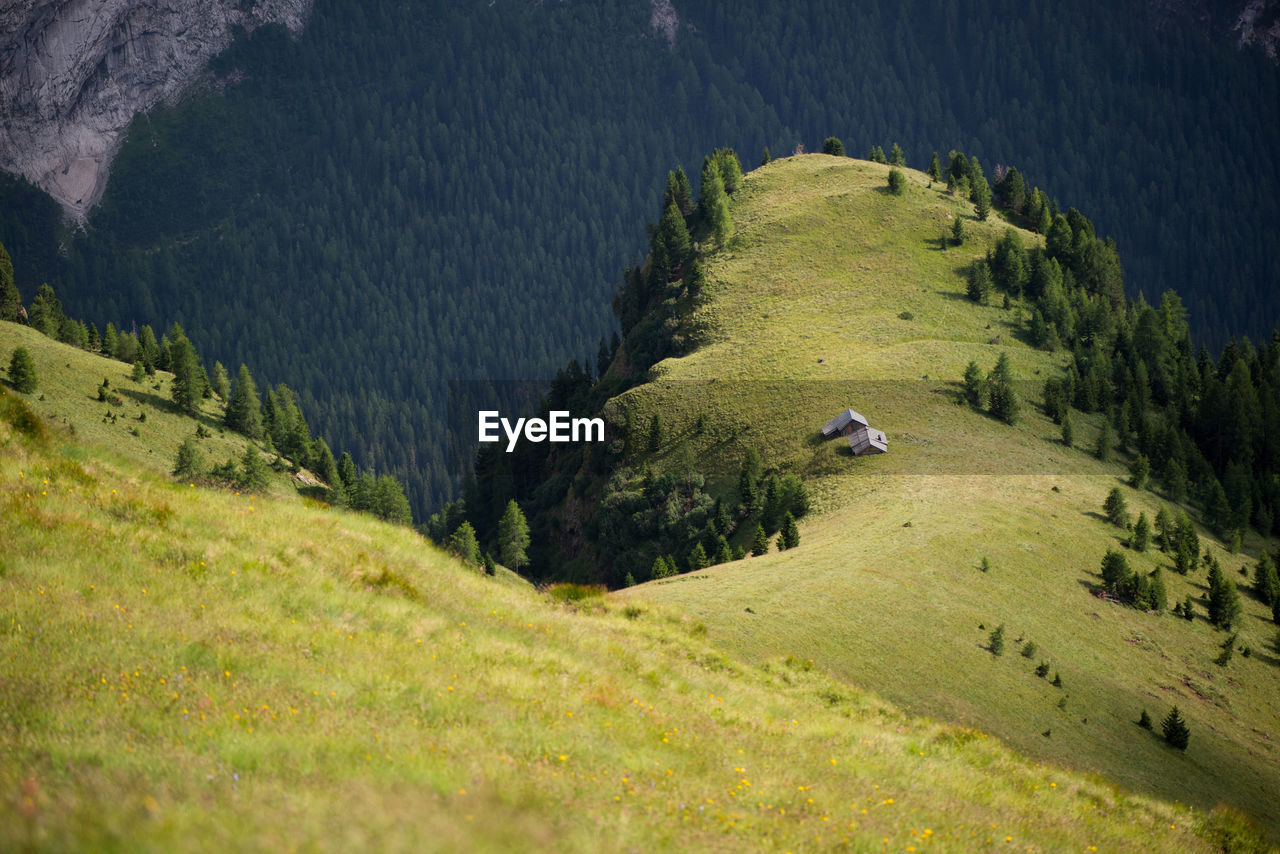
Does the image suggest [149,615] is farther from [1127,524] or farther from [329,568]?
[1127,524]

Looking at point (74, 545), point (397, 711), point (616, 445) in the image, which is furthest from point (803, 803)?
point (616, 445)

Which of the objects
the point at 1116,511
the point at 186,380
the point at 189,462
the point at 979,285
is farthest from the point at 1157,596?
the point at 186,380

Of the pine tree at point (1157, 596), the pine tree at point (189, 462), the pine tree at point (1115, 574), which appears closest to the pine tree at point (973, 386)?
the pine tree at point (1157, 596)

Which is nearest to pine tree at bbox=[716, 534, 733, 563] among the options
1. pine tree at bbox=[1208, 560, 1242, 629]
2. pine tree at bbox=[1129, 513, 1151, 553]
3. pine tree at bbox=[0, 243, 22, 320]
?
pine tree at bbox=[1129, 513, 1151, 553]

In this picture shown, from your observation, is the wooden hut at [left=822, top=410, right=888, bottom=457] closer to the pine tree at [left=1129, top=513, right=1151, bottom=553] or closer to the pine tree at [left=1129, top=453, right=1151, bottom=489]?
the pine tree at [left=1129, top=513, right=1151, bottom=553]

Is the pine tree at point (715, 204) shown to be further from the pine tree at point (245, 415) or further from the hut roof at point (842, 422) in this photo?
the pine tree at point (245, 415)
